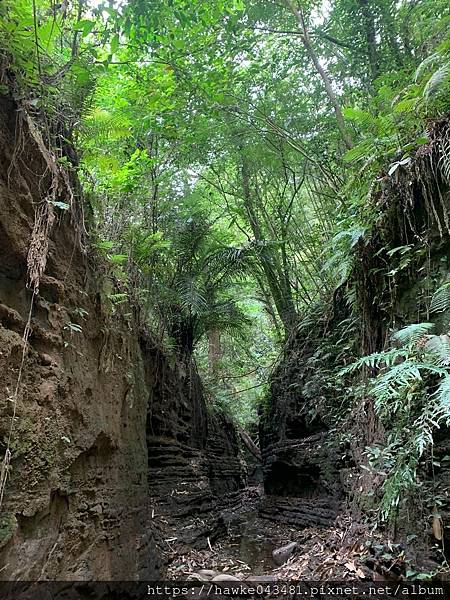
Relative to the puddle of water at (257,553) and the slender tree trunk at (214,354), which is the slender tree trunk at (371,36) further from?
the slender tree trunk at (214,354)

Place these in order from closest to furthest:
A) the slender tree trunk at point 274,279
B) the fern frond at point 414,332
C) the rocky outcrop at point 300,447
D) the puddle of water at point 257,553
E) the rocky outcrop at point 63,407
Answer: the rocky outcrop at point 63,407
the fern frond at point 414,332
the puddle of water at point 257,553
the rocky outcrop at point 300,447
the slender tree trunk at point 274,279

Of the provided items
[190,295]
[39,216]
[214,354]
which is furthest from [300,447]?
[39,216]

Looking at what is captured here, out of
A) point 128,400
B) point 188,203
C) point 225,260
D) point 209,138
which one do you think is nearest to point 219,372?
point 225,260

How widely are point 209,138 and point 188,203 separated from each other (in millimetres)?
1464

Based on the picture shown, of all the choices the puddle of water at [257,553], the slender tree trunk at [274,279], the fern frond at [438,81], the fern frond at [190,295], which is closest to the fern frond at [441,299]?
the fern frond at [438,81]

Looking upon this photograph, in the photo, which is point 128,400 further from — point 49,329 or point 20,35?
point 20,35

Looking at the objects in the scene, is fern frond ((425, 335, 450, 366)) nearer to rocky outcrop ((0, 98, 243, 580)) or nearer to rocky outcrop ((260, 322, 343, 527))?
rocky outcrop ((0, 98, 243, 580))

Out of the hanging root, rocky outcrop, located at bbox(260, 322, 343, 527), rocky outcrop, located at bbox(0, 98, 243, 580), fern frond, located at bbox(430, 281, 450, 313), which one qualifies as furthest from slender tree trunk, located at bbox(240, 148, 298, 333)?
the hanging root

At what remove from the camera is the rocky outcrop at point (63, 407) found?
2.61 meters

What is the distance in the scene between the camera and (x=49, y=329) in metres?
3.15

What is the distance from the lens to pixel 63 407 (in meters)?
3.13

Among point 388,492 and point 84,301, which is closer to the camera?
point 388,492

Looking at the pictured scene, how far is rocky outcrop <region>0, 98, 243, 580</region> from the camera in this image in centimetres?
261

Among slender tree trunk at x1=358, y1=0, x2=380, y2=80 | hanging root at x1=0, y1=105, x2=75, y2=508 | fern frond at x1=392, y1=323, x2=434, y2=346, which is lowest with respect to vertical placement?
fern frond at x1=392, y1=323, x2=434, y2=346
